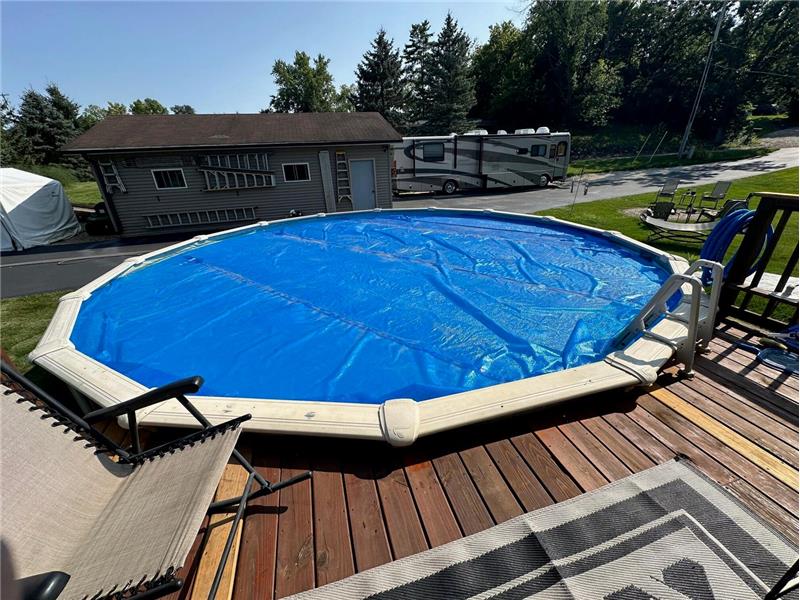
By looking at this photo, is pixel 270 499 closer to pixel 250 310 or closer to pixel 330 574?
pixel 330 574

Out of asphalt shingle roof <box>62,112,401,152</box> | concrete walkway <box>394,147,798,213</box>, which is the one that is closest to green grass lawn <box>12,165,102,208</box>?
asphalt shingle roof <box>62,112,401,152</box>

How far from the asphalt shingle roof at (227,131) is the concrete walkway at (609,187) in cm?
422

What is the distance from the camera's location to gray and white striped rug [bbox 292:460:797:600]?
1654 mm

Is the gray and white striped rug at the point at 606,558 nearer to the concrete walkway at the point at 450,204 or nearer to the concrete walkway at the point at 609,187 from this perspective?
the concrete walkway at the point at 450,204

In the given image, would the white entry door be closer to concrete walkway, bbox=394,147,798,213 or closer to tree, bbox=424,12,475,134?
concrete walkway, bbox=394,147,798,213

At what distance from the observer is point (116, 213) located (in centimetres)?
1276

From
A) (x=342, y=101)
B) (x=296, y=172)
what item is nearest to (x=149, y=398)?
(x=296, y=172)

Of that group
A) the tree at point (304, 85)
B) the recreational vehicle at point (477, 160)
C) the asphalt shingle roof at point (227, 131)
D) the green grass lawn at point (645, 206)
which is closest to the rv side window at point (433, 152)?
the recreational vehicle at point (477, 160)

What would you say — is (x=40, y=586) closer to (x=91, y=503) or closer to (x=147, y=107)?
(x=91, y=503)

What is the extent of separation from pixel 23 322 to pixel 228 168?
9.12 m

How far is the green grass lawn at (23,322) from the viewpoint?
4952mm

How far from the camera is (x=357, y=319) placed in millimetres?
5414

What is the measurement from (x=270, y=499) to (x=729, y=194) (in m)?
20.6

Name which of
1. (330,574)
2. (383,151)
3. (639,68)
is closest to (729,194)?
(383,151)
